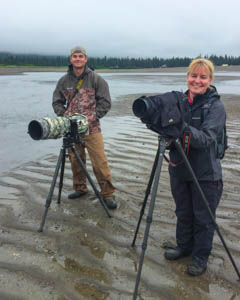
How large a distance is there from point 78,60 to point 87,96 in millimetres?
594

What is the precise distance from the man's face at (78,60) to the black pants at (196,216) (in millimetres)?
2474

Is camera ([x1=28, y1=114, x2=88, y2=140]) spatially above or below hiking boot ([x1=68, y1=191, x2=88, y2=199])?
above

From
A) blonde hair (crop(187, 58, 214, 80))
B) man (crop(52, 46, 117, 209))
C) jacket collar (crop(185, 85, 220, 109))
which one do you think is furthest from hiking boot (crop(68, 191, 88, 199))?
blonde hair (crop(187, 58, 214, 80))

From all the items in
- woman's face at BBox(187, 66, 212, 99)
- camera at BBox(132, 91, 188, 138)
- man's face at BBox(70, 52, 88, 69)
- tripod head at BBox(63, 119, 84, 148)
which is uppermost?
man's face at BBox(70, 52, 88, 69)

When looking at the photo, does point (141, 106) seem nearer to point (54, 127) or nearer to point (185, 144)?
point (185, 144)

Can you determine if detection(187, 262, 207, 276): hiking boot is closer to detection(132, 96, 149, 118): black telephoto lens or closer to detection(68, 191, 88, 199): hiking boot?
detection(132, 96, 149, 118): black telephoto lens

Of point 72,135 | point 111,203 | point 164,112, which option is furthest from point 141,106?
point 111,203

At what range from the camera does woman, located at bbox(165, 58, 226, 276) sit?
115 inches

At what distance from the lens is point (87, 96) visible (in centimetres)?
475

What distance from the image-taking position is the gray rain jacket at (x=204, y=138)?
9.39 ft

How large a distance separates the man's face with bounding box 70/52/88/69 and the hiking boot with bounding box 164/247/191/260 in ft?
10.3

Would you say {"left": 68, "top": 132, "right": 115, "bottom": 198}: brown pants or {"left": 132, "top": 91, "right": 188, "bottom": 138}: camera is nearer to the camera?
{"left": 132, "top": 91, "right": 188, "bottom": 138}: camera

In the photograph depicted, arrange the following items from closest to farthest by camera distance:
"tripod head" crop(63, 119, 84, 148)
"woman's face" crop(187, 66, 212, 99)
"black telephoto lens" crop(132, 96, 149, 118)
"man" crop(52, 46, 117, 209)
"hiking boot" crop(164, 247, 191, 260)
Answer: "black telephoto lens" crop(132, 96, 149, 118) < "woman's face" crop(187, 66, 212, 99) < "hiking boot" crop(164, 247, 191, 260) < "tripod head" crop(63, 119, 84, 148) < "man" crop(52, 46, 117, 209)

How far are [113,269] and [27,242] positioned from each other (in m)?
1.28
